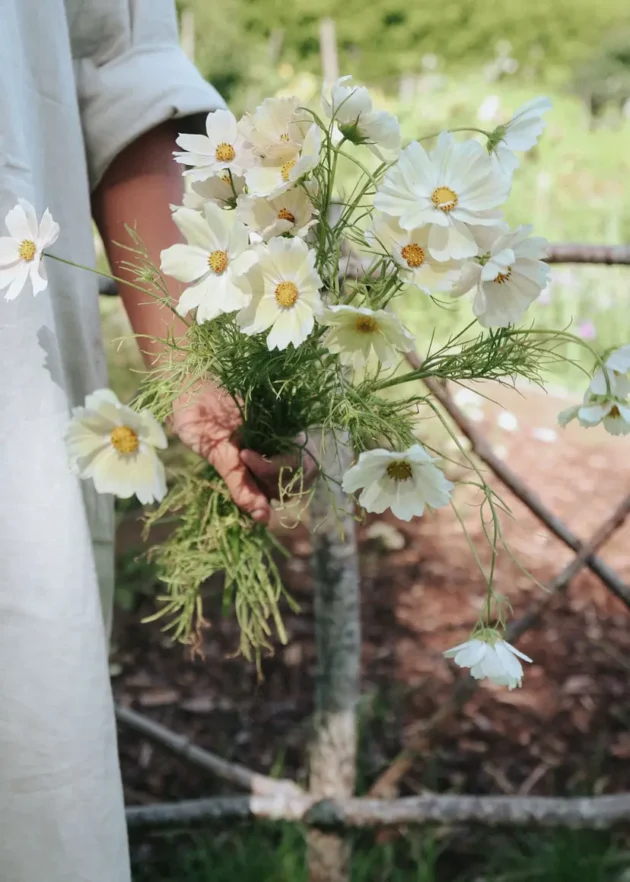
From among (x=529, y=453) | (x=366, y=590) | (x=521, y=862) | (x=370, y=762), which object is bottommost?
(x=521, y=862)

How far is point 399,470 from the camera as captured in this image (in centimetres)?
39

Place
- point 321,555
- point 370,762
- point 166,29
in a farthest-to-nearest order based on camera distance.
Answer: point 370,762 < point 321,555 < point 166,29

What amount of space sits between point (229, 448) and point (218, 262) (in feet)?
0.67

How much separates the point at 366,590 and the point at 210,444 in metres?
1.40

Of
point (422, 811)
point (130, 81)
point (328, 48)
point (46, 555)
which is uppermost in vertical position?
point (328, 48)

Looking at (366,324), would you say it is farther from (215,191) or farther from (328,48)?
(328,48)

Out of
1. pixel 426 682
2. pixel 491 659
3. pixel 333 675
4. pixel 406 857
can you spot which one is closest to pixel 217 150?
pixel 491 659

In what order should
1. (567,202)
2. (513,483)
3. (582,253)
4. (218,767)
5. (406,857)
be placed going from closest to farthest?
1. (582,253)
2. (513,483)
3. (218,767)
4. (406,857)
5. (567,202)

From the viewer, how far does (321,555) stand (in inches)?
38.5

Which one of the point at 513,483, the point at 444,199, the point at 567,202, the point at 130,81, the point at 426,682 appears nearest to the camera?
the point at 444,199

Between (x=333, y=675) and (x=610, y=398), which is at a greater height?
(x=610, y=398)

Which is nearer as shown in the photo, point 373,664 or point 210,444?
point 210,444

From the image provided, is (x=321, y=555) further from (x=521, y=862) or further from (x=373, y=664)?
(x=373, y=664)

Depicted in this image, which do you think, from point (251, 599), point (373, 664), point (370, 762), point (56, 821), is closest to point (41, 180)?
point (251, 599)
